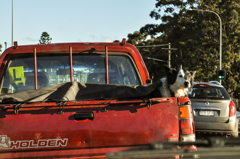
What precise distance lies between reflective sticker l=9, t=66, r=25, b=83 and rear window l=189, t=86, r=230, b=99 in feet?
25.3

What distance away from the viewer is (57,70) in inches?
199

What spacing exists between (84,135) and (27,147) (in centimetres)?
53

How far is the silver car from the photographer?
37.2ft

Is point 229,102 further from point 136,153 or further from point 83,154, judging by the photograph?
point 136,153

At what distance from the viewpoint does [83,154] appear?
3545mm

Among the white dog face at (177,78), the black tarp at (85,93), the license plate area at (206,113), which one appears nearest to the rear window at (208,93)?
the license plate area at (206,113)

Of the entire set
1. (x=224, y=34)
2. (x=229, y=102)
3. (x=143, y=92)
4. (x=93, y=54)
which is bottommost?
(x=229, y=102)

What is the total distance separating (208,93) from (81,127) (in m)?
9.20

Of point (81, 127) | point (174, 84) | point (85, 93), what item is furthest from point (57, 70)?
point (81, 127)

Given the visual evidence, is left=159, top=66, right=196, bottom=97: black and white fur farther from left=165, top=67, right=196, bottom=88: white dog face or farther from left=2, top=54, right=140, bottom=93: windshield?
left=2, top=54, right=140, bottom=93: windshield

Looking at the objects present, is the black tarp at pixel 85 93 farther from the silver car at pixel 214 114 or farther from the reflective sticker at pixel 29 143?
the silver car at pixel 214 114

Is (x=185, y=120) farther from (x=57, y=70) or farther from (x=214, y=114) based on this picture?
(x=214, y=114)

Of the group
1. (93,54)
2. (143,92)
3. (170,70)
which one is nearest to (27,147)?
(143,92)

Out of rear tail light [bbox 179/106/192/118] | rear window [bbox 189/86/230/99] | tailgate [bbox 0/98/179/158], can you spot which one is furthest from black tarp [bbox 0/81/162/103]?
rear window [bbox 189/86/230/99]
